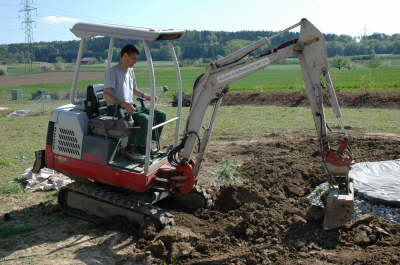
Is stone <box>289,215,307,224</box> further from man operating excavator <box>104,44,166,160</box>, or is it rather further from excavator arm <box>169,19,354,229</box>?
man operating excavator <box>104,44,166,160</box>

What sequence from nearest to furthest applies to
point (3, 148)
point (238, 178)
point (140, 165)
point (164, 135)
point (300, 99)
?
point (140, 165)
point (238, 178)
point (3, 148)
point (164, 135)
point (300, 99)

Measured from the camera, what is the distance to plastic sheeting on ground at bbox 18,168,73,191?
8.15 meters

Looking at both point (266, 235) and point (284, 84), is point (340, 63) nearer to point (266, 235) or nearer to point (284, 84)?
point (284, 84)

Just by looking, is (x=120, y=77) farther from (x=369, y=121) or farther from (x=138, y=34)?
(x=369, y=121)

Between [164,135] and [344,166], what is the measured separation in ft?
27.4

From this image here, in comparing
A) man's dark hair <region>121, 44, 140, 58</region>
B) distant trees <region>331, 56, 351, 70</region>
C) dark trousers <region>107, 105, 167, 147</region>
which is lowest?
dark trousers <region>107, 105, 167, 147</region>

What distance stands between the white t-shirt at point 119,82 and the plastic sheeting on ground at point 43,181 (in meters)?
2.62

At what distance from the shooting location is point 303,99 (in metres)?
22.5


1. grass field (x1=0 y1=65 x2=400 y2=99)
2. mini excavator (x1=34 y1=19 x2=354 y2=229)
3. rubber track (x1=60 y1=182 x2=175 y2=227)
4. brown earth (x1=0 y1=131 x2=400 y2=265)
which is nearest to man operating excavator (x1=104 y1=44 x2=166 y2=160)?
mini excavator (x1=34 y1=19 x2=354 y2=229)

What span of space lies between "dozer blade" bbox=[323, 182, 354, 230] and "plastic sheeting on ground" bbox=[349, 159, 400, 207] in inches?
42.9

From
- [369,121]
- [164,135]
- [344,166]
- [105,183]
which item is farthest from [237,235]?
[369,121]

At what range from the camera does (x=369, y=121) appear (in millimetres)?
15203

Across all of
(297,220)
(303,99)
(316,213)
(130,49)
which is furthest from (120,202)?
(303,99)

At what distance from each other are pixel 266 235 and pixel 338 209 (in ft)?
3.22
